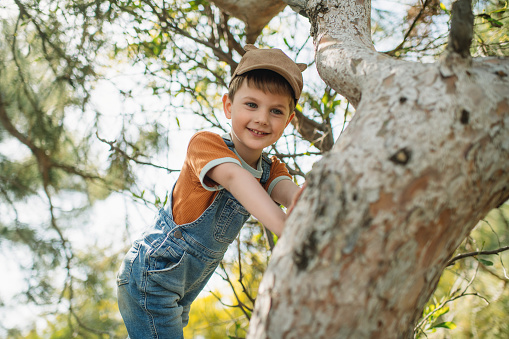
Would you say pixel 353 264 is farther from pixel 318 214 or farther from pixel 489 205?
pixel 489 205

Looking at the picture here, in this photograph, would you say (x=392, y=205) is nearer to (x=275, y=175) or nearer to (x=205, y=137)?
(x=205, y=137)

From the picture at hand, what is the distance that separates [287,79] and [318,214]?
36.1 inches

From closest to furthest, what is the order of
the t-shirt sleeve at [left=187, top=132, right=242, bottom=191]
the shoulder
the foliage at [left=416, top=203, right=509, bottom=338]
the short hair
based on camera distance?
the t-shirt sleeve at [left=187, top=132, right=242, bottom=191]
the shoulder
the short hair
the foliage at [left=416, top=203, right=509, bottom=338]

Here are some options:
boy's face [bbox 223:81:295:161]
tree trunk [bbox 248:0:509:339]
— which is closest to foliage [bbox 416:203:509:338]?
boy's face [bbox 223:81:295:161]

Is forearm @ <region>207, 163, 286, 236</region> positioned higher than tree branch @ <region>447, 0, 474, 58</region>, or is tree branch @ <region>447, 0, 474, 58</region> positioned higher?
tree branch @ <region>447, 0, 474, 58</region>

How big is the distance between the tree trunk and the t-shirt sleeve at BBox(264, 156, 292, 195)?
2.90 feet

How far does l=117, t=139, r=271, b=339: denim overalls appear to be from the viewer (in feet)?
5.71

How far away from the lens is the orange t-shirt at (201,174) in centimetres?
145

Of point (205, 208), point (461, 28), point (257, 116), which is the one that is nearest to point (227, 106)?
point (257, 116)

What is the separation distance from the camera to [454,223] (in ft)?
2.88

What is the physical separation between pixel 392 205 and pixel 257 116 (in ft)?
2.95

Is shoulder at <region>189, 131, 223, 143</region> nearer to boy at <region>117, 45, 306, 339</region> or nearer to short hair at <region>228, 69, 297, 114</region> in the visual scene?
boy at <region>117, 45, 306, 339</region>

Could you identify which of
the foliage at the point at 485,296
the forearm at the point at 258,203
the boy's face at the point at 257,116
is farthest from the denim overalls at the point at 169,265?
the foliage at the point at 485,296

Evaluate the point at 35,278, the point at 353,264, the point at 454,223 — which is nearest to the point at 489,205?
the point at 454,223
